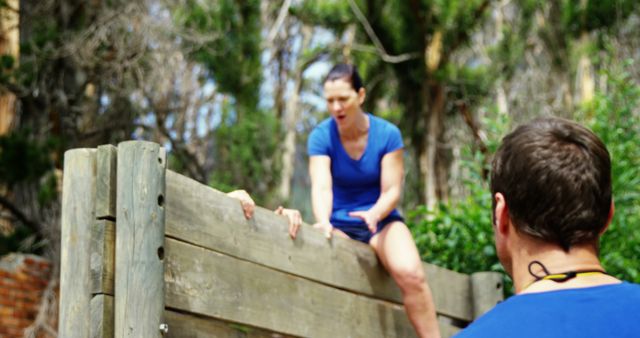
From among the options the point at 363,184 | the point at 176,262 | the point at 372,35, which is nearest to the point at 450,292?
the point at 363,184

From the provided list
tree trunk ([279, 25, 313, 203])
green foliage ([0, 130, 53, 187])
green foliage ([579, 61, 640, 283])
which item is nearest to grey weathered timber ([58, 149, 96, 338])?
green foliage ([579, 61, 640, 283])

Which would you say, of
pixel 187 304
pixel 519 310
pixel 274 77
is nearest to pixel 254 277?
pixel 187 304

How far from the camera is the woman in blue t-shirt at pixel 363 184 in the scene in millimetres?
4078

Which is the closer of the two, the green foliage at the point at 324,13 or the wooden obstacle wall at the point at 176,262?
the wooden obstacle wall at the point at 176,262

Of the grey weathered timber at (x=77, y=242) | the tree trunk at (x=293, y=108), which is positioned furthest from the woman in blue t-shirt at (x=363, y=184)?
the tree trunk at (x=293, y=108)

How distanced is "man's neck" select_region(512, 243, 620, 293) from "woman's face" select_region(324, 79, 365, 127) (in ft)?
7.93

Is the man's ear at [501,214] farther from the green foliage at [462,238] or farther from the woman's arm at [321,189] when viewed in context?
the green foliage at [462,238]

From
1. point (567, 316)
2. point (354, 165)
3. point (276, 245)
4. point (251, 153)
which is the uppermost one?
point (251, 153)

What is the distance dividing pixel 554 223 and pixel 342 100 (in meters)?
2.50

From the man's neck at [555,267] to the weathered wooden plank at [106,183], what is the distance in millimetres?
1518

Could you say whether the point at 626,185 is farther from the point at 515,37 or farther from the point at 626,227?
the point at 515,37

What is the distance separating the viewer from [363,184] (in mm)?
4215

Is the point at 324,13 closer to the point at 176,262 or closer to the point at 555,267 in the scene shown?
the point at 176,262

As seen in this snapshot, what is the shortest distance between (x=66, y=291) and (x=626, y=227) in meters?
4.55
